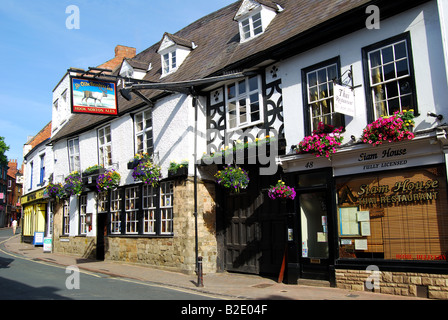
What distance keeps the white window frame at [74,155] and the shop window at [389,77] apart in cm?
1611

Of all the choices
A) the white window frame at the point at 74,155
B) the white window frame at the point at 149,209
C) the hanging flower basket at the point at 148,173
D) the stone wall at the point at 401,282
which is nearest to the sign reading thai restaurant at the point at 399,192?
the stone wall at the point at 401,282

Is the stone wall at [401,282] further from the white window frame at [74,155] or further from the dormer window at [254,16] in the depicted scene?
the white window frame at [74,155]

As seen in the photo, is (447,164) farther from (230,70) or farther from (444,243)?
(230,70)

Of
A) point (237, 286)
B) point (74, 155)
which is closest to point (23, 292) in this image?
point (237, 286)

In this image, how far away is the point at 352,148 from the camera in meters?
9.45

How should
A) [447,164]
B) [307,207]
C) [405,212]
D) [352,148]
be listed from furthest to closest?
[307,207], [352,148], [405,212], [447,164]

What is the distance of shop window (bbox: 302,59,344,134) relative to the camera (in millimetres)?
10297

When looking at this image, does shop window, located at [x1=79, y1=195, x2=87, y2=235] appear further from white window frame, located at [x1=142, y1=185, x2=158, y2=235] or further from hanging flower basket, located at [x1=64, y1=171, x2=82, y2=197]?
white window frame, located at [x1=142, y1=185, x2=158, y2=235]

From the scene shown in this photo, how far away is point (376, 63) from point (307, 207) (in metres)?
4.15

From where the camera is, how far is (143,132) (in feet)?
53.6

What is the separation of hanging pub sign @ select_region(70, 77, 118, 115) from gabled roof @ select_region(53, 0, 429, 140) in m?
1.55

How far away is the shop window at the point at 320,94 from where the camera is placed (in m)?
10.3

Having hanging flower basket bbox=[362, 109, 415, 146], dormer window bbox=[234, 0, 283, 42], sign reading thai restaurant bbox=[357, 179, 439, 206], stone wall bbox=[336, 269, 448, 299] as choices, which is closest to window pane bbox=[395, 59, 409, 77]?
hanging flower basket bbox=[362, 109, 415, 146]
